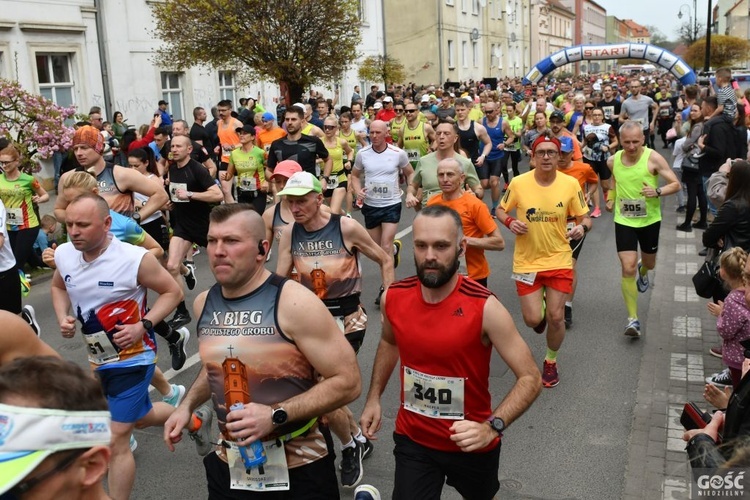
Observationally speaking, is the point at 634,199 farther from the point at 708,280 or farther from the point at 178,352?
the point at 178,352

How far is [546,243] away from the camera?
6.19 m

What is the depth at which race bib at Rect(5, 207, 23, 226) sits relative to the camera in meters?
7.95

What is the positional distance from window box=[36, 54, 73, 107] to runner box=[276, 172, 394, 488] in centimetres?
1516

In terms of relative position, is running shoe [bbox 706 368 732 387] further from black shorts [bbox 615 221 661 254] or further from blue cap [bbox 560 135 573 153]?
blue cap [bbox 560 135 573 153]

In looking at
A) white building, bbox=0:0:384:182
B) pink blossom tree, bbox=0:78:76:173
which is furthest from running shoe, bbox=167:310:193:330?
white building, bbox=0:0:384:182

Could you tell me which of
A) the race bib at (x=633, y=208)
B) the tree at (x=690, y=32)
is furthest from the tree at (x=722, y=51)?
the race bib at (x=633, y=208)

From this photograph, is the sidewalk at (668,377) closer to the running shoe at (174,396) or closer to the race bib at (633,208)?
the race bib at (633,208)

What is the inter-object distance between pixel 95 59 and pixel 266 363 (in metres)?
18.6

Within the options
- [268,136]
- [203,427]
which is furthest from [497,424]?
[268,136]

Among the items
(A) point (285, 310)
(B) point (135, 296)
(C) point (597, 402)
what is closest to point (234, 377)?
(A) point (285, 310)

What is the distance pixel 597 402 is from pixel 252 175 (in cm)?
594

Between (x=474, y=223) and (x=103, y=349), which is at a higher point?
(x=474, y=223)

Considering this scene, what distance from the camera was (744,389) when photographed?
8.82 feet

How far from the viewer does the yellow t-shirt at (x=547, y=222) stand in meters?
6.19
